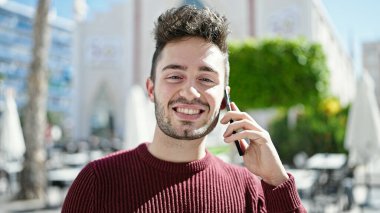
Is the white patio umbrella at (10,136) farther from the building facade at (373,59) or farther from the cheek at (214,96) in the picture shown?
the building facade at (373,59)

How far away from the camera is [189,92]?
1.50 meters

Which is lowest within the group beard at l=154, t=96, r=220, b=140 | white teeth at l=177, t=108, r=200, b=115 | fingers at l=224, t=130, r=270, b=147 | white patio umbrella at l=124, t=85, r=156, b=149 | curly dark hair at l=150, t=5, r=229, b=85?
white patio umbrella at l=124, t=85, r=156, b=149

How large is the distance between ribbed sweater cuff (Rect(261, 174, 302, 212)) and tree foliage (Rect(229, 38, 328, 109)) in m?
12.4

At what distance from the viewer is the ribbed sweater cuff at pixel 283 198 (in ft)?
4.67

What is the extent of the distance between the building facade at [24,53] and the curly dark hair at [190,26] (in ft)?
235

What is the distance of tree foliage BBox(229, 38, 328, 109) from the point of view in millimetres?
14250

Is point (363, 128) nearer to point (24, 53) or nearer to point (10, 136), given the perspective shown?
point (10, 136)

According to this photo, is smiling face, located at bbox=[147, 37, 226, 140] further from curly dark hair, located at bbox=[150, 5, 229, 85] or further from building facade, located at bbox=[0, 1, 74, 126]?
building facade, located at bbox=[0, 1, 74, 126]

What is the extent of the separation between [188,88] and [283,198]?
49 cm

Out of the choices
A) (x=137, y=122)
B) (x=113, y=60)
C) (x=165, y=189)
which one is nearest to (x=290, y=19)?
(x=113, y=60)

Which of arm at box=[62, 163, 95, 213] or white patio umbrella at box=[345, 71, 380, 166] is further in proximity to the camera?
white patio umbrella at box=[345, 71, 380, 166]

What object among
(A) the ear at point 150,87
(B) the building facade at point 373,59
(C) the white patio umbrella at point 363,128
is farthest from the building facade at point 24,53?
(A) the ear at point 150,87

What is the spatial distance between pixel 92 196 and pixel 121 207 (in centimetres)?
10

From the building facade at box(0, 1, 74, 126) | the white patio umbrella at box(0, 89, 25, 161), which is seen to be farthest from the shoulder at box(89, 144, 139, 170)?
the building facade at box(0, 1, 74, 126)
